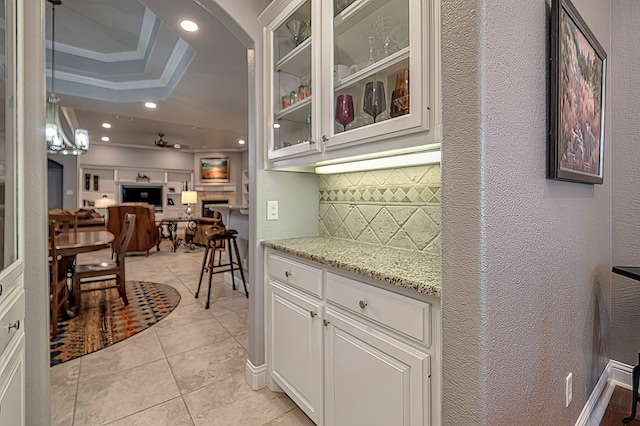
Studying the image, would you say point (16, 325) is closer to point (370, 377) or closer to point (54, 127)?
point (370, 377)

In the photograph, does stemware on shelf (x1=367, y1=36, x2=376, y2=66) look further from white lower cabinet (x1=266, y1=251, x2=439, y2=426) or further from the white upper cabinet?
white lower cabinet (x1=266, y1=251, x2=439, y2=426)

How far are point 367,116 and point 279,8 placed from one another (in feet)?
2.96

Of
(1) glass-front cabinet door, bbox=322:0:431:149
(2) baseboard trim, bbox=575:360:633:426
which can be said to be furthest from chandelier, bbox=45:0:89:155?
(2) baseboard trim, bbox=575:360:633:426

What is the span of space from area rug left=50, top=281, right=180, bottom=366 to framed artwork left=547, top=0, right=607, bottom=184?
3.18 metres

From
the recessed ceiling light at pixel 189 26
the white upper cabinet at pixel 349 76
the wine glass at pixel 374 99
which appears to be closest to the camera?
the white upper cabinet at pixel 349 76

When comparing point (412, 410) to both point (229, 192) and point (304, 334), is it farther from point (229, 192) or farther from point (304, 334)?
point (229, 192)

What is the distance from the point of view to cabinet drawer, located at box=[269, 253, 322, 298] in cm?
146

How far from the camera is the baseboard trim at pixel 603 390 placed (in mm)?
1468

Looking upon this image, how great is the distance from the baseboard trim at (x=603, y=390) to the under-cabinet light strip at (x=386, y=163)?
1.35 meters

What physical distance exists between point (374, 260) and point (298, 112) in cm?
98

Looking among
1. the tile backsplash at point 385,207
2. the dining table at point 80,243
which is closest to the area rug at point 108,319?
the dining table at point 80,243

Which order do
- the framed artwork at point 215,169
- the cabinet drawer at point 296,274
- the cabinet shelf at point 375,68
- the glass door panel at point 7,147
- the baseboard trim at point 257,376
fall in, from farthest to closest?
1. the framed artwork at point 215,169
2. the baseboard trim at point 257,376
3. the cabinet drawer at point 296,274
4. the cabinet shelf at point 375,68
5. the glass door panel at point 7,147

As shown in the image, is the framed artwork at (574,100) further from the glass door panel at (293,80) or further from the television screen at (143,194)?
the television screen at (143,194)

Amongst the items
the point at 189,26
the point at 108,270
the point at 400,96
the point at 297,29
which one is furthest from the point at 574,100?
the point at 108,270
